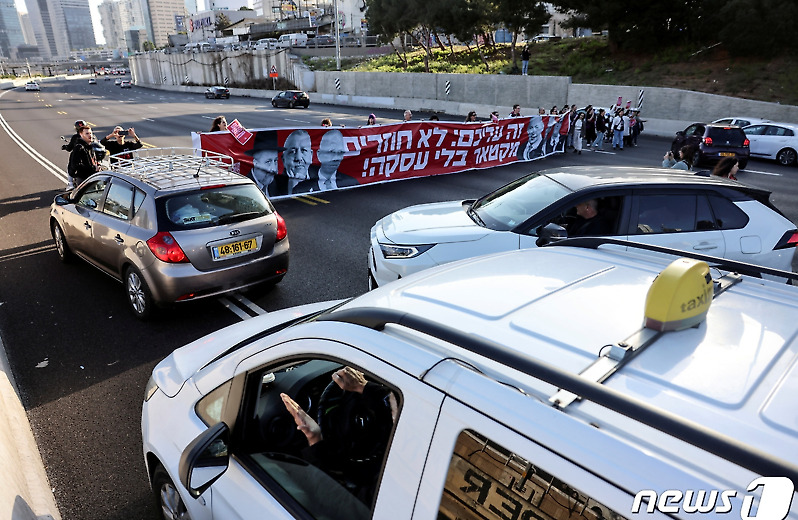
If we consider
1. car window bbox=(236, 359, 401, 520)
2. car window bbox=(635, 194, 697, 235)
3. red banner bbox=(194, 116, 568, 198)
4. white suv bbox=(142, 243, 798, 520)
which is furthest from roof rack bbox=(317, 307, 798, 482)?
red banner bbox=(194, 116, 568, 198)

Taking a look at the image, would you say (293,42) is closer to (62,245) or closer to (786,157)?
(786,157)

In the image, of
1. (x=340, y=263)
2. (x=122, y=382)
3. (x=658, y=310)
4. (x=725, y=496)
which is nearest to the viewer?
(x=725, y=496)

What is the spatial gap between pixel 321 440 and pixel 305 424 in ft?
0.36

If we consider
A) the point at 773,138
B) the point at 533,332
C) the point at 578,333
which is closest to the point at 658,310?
the point at 578,333

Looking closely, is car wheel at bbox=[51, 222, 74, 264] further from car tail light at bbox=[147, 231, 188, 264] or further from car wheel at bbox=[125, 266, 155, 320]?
car tail light at bbox=[147, 231, 188, 264]

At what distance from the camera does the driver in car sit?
2.39 meters

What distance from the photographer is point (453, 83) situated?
124 feet

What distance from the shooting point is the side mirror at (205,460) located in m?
2.30

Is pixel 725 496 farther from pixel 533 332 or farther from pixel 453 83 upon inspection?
pixel 453 83

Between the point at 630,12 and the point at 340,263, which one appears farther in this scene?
the point at 630,12

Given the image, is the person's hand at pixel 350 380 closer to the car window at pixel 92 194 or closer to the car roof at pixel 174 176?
the car roof at pixel 174 176

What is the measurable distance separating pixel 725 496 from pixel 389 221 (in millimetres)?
5554

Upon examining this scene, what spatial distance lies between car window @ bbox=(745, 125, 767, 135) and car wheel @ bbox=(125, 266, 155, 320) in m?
21.1

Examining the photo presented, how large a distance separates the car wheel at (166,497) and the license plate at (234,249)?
3312mm
